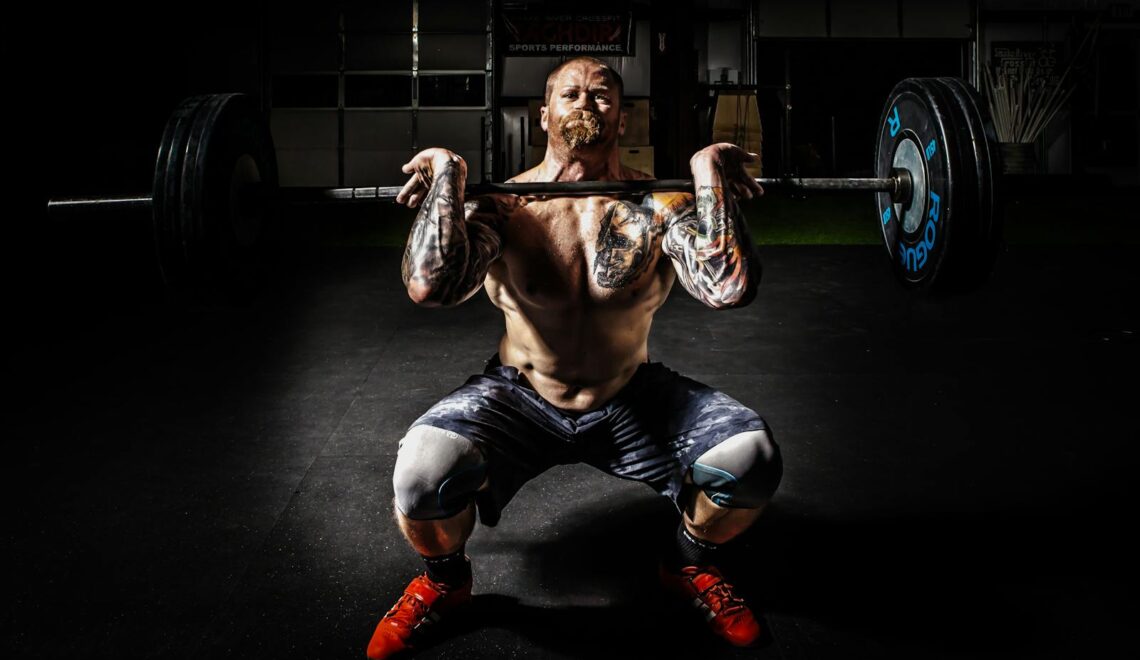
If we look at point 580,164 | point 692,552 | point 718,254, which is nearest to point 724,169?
point 718,254

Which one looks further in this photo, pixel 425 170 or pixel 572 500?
pixel 572 500

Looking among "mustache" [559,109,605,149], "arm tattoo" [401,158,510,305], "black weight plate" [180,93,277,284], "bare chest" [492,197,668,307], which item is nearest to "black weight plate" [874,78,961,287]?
"bare chest" [492,197,668,307]

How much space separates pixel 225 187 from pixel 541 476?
110 cm

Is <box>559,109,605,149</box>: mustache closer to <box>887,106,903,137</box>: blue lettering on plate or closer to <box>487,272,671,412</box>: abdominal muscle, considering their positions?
<box>487,272,671,412</box>: abdominal muscle

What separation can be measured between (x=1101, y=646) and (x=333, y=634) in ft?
4.57

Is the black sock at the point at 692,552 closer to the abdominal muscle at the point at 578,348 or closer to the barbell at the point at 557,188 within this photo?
the abdominal muscle at the point at 578,348

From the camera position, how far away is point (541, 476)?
232cm

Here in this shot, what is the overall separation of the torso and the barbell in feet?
0.32

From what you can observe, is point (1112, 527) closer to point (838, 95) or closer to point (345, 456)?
point (345, 456)

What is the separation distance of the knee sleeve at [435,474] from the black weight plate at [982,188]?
44.3 inches

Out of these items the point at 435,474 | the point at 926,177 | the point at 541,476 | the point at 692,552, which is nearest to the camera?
the point at 435,474

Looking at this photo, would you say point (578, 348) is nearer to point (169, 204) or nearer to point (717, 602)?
point (717, 602)

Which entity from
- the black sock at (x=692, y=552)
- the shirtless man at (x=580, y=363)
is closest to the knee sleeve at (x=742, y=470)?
the shirtless man at (x=580, y=363)

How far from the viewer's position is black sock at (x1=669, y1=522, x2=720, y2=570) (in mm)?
1673
